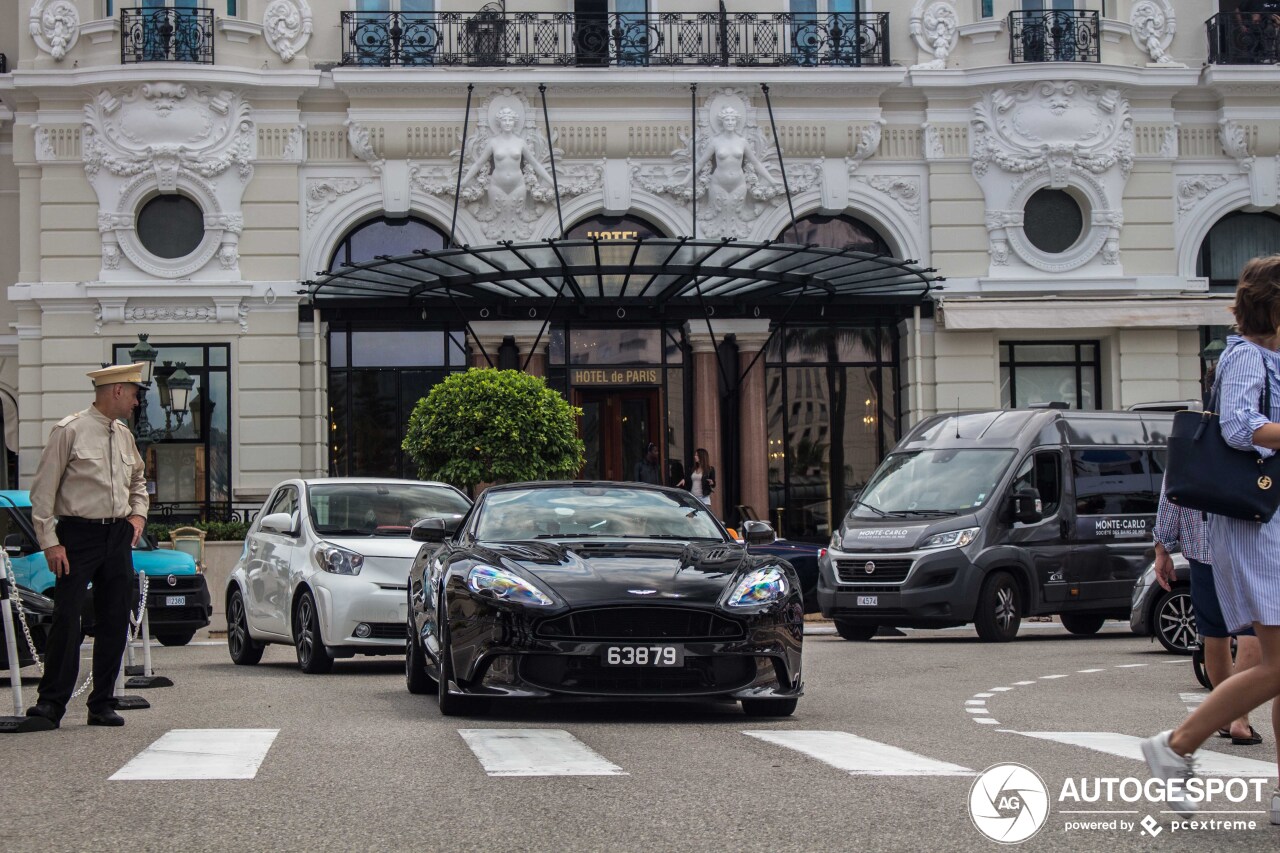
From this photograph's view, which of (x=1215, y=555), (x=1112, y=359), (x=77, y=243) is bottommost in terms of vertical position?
(x=1215, y=555)

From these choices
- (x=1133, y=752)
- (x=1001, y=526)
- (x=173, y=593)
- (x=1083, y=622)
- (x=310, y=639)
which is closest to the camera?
(x=1133, y=752)

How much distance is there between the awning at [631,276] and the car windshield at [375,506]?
32.7ft

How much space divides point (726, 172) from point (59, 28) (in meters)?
11.7

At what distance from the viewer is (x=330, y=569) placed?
15227 mm

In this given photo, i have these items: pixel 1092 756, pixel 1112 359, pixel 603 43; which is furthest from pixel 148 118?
pixel 1092 756

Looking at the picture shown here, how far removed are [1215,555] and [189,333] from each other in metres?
27.3

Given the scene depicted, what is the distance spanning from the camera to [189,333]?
32.1 meters

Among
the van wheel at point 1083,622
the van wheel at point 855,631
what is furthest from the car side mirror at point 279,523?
the van wheel at point 1083,622

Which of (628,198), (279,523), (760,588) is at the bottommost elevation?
(760,588)

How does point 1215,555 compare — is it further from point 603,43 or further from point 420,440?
point 603,43

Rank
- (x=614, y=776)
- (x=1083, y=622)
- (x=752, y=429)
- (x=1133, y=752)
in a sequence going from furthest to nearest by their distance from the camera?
(x=752, y=429) < (x=1083, y=622) < (x=1133, y=752) < (x=614, y=776)

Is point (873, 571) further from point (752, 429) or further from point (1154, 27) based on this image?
point (1154, 27)

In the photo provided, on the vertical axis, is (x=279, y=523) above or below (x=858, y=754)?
above

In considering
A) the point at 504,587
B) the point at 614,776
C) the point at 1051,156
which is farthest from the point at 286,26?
the point at 614,776
